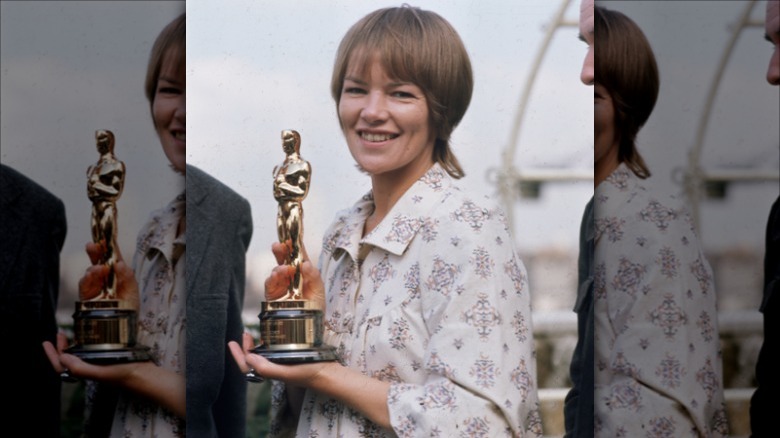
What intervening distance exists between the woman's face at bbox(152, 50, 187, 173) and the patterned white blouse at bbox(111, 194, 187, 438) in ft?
0.77

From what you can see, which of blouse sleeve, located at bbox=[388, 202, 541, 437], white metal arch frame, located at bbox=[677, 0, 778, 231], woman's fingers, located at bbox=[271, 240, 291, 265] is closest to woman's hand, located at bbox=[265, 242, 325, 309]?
→ woman's fingers, located at bbox=[271, 240, 291, 265]

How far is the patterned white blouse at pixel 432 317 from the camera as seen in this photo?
131 inches

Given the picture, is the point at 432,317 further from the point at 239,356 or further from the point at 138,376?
the point at 138,376

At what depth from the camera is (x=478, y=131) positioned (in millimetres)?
3588

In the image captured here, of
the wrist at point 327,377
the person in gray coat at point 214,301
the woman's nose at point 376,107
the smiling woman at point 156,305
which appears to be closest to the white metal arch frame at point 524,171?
the woman's nose at point 376,107

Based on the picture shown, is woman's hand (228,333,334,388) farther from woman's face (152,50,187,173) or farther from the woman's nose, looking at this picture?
the woman's nose

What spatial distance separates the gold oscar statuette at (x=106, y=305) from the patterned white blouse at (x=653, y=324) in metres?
1.54

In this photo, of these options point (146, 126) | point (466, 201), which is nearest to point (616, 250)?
point (466, 201)

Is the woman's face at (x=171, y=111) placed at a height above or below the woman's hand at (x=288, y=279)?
above

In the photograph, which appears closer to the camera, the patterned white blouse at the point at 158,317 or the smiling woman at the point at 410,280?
the smiling woman at the point at 410,280

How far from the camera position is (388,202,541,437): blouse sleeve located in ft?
10.9

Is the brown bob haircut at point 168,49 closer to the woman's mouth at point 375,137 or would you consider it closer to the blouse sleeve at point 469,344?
the woman's mouth at point 375,137

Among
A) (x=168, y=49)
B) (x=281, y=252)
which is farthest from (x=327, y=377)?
(x=168, y=49)

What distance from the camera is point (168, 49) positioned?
3.70 m
